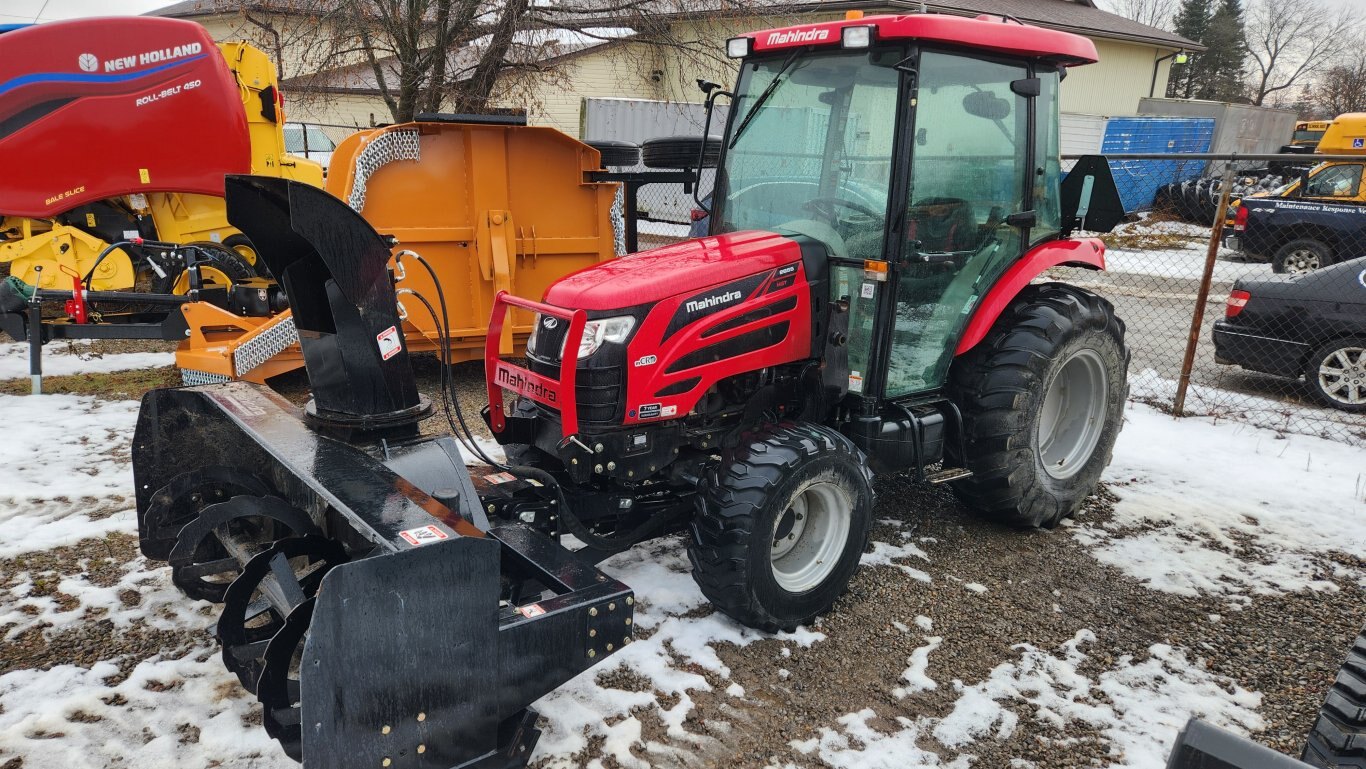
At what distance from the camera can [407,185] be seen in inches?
243

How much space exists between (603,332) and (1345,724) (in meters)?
2.41

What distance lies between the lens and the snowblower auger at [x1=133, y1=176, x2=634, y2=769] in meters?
2.09

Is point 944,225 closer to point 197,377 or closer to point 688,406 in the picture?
point 688,406

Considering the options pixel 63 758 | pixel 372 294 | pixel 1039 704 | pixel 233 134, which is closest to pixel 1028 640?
pixel 1039 704

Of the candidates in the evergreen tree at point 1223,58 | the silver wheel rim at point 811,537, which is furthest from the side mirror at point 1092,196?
the evergreen tree at point 1223,58

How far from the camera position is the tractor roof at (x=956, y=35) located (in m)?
3.38

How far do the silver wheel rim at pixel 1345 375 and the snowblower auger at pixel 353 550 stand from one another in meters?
6.91

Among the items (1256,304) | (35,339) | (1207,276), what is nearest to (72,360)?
(35,339)

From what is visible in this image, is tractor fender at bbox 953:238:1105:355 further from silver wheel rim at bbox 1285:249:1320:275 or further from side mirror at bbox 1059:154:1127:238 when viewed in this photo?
silver wheel rim at bbox 1285:249:1320:275

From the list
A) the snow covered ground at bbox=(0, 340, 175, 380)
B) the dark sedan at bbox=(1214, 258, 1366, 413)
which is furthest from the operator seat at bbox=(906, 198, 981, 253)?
the snow covered ground at bbox=(0, 340, 175, 380)

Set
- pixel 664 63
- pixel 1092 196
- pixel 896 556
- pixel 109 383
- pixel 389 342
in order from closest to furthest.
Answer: pixel 389 342 < pixel 896 556 < pixel 1092 196 < pixel 109 383 < pixel 664 63

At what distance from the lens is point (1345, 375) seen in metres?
6.83

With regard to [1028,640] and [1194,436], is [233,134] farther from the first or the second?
[1194,436]

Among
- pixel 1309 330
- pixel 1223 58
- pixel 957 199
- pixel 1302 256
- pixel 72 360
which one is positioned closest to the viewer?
pixel 957 199
